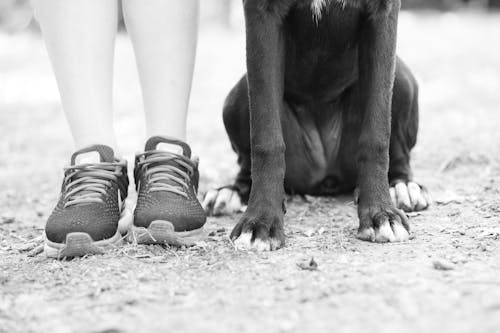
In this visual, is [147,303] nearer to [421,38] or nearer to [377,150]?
[377,150]

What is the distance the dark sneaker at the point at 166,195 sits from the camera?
93.0 inches

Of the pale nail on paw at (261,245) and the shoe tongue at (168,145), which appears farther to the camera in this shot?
the shoe tongue at (168,145)

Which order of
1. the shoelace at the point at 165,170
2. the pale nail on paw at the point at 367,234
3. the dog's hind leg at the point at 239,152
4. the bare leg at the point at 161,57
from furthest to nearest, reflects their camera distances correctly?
the dog's hind leg at the point at 239,152
the bare leg at the point at 161,57
the shoelace at the point at 165,170
the pale nail on paw at the point at 367,234

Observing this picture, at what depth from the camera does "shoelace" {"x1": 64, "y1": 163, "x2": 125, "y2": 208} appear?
238 cm

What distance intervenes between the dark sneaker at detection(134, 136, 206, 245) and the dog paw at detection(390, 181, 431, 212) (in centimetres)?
84

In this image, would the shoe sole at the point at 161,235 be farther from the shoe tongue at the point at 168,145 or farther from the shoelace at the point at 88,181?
the shoe tongue at the point at 168,145

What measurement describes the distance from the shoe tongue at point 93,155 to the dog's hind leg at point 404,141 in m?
1.17

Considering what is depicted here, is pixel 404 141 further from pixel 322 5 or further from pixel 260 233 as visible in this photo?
pixel 260 233

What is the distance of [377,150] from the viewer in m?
2.50

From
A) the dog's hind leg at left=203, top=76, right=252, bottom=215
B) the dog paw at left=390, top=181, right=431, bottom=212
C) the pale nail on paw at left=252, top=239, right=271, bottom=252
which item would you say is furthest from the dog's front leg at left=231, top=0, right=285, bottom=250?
the dog paw at left=390, top=181, right=431, bottom=212

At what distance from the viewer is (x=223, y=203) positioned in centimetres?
305

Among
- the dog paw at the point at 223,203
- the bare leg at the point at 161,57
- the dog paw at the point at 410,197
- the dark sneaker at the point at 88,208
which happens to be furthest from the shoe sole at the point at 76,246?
the dog paw at the point at 410,197

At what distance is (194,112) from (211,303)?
15.2 ft

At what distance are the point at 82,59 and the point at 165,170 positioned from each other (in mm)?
488
